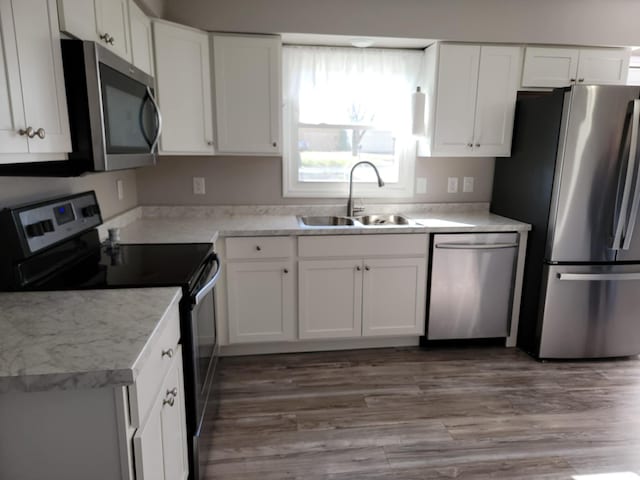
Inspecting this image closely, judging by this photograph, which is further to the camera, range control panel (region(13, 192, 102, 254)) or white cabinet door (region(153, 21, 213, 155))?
white cabinet door (region(153, 21, 213, 155))

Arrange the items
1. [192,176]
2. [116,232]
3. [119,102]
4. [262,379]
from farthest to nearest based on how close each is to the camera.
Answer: [192,176], [262,379], [116,232], [119,102]

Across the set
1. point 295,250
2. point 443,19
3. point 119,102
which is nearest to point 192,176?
point 295,250

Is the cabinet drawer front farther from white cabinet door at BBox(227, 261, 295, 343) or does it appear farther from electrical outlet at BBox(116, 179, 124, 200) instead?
electrical outlet at BBox(116, 179, 124, 200)

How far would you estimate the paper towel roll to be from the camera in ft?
9.70

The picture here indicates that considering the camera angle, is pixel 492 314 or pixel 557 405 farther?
pixel 492 314

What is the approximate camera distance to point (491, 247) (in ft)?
9.36

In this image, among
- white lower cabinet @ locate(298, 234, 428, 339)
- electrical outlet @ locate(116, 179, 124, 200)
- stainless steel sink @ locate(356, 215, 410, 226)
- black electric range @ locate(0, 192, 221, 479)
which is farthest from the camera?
stainless steel sink @ locate(356, 215, 410, 226)

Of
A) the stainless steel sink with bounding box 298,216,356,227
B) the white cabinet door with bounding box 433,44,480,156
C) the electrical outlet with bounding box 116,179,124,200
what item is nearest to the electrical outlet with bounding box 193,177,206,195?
the electrical outlet with bounding box 116,179,124,200

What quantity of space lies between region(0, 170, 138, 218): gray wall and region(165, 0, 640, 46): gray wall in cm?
111

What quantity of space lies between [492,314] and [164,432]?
7.71 ft

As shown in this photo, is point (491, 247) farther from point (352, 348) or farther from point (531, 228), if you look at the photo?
point (352, 348)

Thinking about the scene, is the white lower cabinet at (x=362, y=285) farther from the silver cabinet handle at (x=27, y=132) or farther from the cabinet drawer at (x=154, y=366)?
the silver cabinet handle at (x=27, y=132)

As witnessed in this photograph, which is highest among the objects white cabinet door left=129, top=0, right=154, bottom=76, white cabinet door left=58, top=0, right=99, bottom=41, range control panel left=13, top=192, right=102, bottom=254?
white cabinet door left=129, top=0, right=154, bottom=76

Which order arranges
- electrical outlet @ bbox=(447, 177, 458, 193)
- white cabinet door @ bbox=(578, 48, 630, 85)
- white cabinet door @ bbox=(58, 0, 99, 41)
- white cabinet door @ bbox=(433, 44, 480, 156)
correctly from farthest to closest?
electrical outlet @ bbox=(447, 177, 458, 193) → white cabinet door @ bbox=(578, 48, 630, 85) → white cabinet door @ bbox=(433, 44, 480, 156) → white cabinet door @ bbox=(58, 0, 99, 41)
